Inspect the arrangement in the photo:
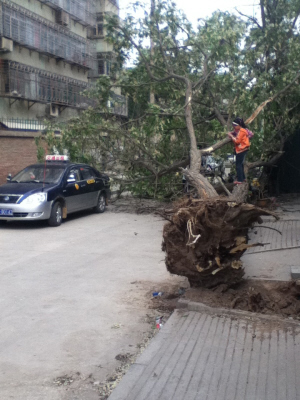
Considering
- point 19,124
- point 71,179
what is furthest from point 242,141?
point 19,124

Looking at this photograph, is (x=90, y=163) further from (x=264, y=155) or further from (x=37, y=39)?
(x=37, y=39)

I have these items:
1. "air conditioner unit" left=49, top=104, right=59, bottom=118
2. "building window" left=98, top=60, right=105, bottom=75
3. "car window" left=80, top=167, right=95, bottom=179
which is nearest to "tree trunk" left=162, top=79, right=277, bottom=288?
"car window" left=80, top=167, right=95, bottom=179

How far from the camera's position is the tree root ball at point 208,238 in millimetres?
5992

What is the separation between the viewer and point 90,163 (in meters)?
15.8

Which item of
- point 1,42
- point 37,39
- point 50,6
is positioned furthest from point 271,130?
point 50,6

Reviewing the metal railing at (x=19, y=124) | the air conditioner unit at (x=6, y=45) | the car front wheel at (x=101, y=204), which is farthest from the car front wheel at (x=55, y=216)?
the air conditioner unit at (x=6, y=45)

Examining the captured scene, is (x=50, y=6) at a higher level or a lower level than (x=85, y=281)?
higher

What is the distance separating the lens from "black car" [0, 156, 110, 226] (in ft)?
39.9

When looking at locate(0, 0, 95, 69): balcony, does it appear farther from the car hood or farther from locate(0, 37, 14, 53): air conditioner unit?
the car hood

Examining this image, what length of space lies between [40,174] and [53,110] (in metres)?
16.2

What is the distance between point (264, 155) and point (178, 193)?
283cm

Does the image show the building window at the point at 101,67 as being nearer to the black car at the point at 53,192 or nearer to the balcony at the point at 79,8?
the balcony at the point at 79,8

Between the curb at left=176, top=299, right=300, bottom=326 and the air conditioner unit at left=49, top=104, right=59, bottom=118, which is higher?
the air conditioner unit at left=49, top=104, right=59, bottom=118

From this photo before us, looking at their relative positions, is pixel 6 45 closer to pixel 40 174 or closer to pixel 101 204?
pixel 101 204
